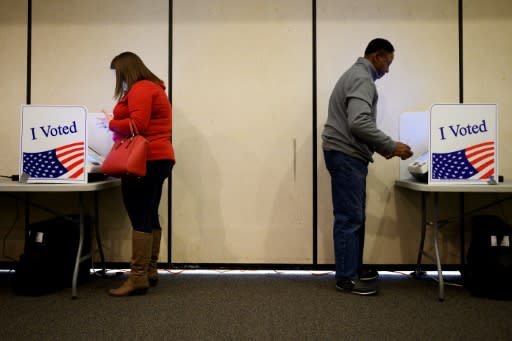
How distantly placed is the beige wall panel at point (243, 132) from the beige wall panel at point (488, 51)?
1.18 m

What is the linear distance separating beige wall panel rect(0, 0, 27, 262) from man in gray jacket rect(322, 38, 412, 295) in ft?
7.62

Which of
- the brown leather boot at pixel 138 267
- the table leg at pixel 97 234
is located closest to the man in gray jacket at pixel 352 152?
the brown leather boot at pixel 138 267

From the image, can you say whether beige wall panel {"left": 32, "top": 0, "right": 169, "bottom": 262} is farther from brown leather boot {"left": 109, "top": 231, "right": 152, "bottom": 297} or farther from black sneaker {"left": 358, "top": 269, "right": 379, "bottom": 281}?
black sneaker {"left": 358, "top": 269, "right": 379, "bottom": 281}

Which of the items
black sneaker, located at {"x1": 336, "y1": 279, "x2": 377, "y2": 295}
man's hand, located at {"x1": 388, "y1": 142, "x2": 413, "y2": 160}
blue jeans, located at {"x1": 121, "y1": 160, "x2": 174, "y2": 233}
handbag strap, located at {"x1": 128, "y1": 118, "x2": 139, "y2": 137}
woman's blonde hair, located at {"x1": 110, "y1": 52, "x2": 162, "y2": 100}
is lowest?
black sneaker, located at {"x1": 336, "y1": 279, "x2": 377, "y2": 295}

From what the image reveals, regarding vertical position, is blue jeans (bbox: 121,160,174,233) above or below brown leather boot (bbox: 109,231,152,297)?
above

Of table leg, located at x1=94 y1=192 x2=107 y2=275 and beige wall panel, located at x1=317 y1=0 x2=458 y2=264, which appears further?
beige wall panel, located at x1=317 y1=0 x2=458 y2=264

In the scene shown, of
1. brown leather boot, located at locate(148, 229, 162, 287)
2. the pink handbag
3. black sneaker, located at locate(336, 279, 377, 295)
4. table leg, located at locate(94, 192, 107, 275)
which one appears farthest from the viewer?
table leg, located at locate(94, 192, 107, 275)

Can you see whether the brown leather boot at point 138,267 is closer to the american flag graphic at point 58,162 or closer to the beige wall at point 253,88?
the american flag graphic at point 58,162

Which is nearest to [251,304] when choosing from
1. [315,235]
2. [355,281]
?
[355,281]

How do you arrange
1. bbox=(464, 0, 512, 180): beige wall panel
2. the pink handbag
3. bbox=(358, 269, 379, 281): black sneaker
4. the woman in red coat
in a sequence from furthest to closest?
bbox=(464, 0, 512, 180): beige wall panel
bbox=(358, 269, 379, 281): black sneaker
the woman in red coat
the pink handbag

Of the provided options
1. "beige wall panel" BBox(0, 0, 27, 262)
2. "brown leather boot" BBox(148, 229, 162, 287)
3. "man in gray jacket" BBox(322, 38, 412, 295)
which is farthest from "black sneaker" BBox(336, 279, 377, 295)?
"beige wall panel" BBox(0, 0, 27, 262)

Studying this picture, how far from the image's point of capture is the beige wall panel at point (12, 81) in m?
3.07

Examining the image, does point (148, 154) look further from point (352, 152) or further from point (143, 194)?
point (352, 152)

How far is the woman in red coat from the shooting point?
230 centimetres
